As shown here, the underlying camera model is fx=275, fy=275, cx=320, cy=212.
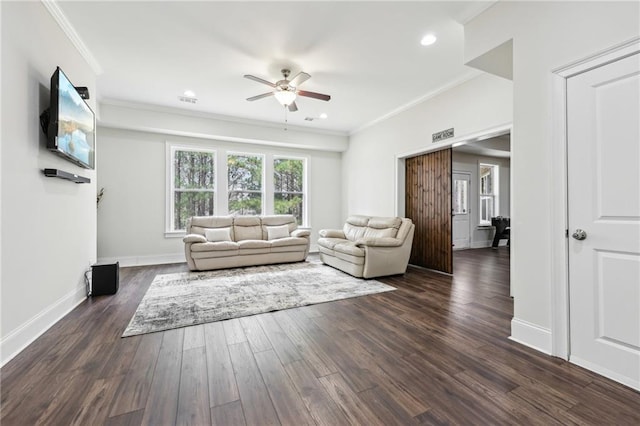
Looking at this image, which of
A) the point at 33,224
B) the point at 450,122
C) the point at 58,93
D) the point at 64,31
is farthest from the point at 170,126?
the point at 450,122

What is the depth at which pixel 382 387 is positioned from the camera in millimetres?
1668

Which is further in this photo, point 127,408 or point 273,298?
point 273,298

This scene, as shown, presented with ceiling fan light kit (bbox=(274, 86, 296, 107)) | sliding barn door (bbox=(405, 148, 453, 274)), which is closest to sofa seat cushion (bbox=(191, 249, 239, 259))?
ceiling fan light kit (bbox=(274, 86, 296, 107))

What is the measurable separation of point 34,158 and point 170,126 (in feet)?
10.7

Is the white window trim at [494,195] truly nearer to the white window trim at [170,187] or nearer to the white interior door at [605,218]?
the white interior door at [605,218]

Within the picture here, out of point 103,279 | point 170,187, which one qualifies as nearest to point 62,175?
point 103,279

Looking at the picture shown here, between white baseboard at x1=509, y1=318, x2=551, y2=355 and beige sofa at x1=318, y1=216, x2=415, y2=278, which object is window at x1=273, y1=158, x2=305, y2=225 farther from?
white baseboard at x1=509, y1=318, x2=551, y2=355

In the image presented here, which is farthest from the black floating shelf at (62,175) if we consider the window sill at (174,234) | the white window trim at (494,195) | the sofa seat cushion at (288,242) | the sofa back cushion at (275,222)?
the white window trim at (494,195)

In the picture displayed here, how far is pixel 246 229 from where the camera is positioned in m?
5.64

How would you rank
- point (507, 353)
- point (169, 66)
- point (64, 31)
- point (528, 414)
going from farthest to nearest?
point (169, 66) < point (64, 31) < point (507, 353) < point (528, 414)

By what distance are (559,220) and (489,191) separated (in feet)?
23.1

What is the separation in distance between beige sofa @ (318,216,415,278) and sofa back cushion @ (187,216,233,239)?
2.04 meters

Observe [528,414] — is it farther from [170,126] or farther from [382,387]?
[170,126]

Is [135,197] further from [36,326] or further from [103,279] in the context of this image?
[36,326]
